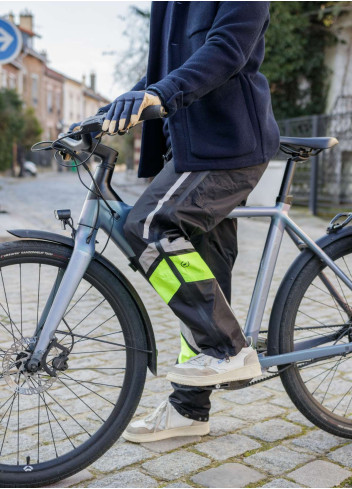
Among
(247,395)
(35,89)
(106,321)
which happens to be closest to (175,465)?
(106,321)

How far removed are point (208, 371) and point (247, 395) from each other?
1.01m

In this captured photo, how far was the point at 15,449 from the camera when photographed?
270cm

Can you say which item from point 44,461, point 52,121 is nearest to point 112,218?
point 44,461

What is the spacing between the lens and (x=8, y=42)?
360 inches

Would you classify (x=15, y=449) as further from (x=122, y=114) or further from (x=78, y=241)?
(x=122, y=114)

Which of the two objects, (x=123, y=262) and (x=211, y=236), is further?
(x=123, y=262)

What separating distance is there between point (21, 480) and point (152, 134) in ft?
4.38

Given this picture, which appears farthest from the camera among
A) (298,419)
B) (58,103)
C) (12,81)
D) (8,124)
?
(58,103)

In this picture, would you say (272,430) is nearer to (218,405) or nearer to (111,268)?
(218,405)

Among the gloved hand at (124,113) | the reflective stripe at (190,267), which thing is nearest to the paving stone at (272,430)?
the reflective stripe at (190,267)

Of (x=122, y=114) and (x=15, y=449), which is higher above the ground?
(x=122, y=114)

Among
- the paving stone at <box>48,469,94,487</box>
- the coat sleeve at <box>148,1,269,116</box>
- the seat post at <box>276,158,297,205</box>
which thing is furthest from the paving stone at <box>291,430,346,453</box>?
the coat sleeve at <box>148,1,269,116</box>

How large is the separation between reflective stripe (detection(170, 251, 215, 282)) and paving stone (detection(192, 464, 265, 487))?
27.8 inches

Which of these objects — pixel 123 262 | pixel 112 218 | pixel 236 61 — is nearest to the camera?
pixel 236 61
